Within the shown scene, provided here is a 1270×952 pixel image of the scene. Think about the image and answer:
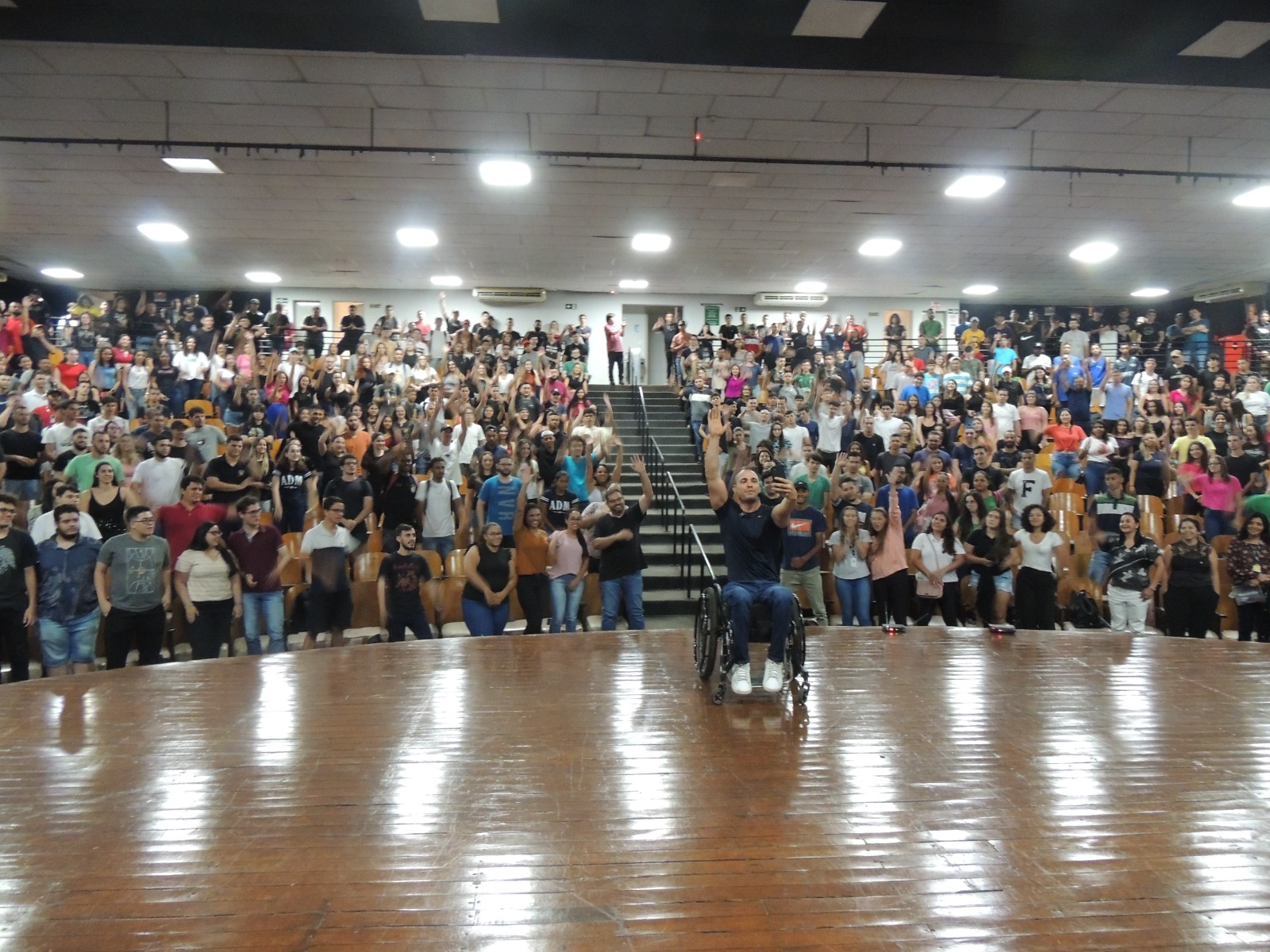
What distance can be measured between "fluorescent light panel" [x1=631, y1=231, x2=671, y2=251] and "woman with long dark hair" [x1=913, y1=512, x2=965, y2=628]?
7903 millimetres

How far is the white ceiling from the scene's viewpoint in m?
8.20

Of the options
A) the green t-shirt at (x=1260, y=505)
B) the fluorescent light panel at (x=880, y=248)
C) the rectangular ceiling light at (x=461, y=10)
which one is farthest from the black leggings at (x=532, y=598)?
the fluorescent light panel at (x=880, y=248)

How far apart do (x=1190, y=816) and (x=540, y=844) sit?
2.73 metres

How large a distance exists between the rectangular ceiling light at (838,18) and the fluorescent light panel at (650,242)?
282 inches

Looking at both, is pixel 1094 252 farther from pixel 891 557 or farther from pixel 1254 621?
pixel 891 557

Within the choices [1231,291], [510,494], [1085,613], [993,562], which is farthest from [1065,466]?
[1231,291]

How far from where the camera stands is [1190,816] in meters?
3.70

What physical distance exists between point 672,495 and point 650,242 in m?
5.27

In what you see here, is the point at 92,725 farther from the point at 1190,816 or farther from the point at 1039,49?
the point at 1039,49

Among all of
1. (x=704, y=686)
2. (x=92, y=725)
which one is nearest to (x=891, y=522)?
(x=704, y=686)

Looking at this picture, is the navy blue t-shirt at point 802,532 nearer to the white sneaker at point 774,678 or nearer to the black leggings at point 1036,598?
the black leggings at point 1036,598

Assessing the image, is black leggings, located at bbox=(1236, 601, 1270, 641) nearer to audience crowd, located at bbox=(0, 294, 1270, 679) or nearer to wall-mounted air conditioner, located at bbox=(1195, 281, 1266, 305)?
audience crowd, located at bbox=(0, 294, 1270, 679)

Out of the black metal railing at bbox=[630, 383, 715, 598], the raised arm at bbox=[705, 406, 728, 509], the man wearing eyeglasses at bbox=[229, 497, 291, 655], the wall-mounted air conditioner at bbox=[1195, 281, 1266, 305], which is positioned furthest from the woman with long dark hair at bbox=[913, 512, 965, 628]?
the wall-mounted air conditioner at bbox=[1195, 281, 1266, 305]

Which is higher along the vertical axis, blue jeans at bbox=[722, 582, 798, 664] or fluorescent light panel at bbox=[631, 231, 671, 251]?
fluorescent light panel at bbox=[631, 231, 671, 251]
